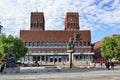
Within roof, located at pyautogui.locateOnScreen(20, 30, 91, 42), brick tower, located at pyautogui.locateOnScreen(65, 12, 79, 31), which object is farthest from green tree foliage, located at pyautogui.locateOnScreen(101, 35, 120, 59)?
brick tower, located at pyautogui.locateOnScreen(65, 12, 79, 31)

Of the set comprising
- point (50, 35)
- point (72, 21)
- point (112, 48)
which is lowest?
point (112, 48)

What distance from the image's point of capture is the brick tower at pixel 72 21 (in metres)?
135

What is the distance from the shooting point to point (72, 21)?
13612cm

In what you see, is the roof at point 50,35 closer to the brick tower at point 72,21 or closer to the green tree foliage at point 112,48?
the brick tower at point 72,21

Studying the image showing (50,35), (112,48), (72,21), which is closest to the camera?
(112,48)

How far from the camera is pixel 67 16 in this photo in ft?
455

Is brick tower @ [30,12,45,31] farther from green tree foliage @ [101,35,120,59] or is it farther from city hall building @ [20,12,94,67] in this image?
green tree foliage @ [101,35,120,59]

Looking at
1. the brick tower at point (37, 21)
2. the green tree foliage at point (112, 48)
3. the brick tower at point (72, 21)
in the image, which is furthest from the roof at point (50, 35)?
the green tree foliage at point (112, 48)

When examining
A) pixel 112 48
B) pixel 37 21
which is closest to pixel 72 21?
pixel 37 21

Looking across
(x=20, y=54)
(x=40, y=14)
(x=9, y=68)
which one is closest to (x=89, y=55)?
(x=40, y=14)

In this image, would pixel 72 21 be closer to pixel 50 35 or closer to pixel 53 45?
pixel 50 35

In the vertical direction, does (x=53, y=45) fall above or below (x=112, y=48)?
above

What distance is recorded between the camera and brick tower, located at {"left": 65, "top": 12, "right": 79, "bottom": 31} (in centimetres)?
13475

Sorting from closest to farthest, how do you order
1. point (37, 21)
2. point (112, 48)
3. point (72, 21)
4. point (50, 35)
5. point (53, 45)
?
point (112, 48), point (53, 45), point (50, 35), point (37, 21), point (72, 21)
